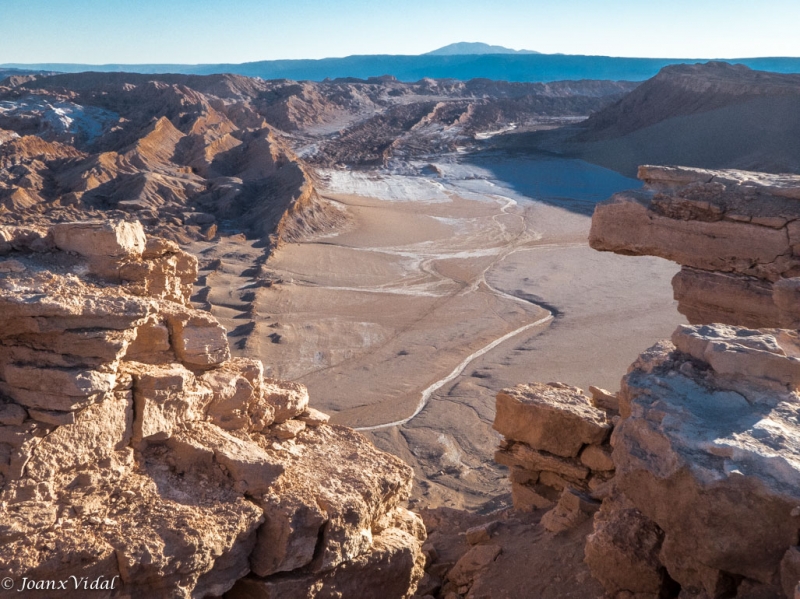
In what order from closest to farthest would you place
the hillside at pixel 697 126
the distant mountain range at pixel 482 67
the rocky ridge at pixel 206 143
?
the rocky ridge at pixel 206 143
the hillside at pixel 697 126
the distant mountain range at pixel 482 67

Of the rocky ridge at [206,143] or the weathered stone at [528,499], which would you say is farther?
the rocky ridge at [206,143]

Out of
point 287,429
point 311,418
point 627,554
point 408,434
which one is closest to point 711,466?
point 627,554

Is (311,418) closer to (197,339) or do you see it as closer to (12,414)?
(197,339)

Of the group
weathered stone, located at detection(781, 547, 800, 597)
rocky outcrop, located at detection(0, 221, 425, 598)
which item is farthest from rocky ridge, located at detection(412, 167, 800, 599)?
rocky outcrop, located at detection(0, 221, 425, 598)

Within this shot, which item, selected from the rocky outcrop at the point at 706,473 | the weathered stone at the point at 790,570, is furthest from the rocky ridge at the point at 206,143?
the weathered stone at the point at 790,570

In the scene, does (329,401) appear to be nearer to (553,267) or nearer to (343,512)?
(343,512)

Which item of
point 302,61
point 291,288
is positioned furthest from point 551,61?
point 291,288

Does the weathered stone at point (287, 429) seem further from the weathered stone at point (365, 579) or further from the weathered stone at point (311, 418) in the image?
the weathered stone at point (365, 579)
